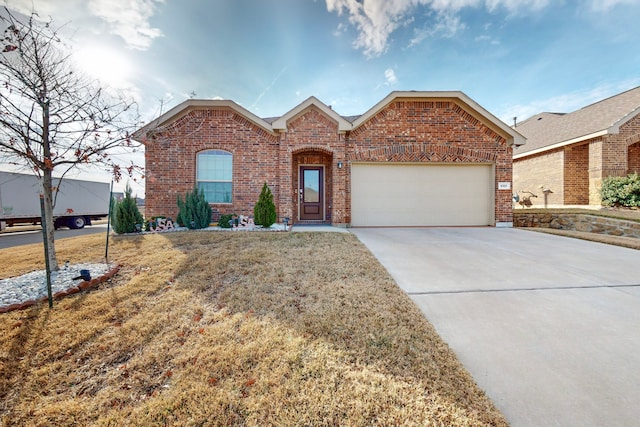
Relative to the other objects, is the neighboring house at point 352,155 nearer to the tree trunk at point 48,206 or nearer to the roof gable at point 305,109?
the roof gable at point 305,109

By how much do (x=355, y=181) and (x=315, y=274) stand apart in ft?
18.0

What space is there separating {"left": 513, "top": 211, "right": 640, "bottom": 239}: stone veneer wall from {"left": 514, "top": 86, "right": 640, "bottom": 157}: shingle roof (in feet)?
15.0

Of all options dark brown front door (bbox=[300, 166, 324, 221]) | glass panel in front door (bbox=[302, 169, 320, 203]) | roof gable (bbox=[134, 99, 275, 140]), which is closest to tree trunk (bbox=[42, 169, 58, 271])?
roof gable (bbox=[134, 99, 275, 140])

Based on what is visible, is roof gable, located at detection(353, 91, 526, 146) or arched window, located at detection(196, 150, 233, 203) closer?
roof gable, located at detection(353, 91, 526, 146)

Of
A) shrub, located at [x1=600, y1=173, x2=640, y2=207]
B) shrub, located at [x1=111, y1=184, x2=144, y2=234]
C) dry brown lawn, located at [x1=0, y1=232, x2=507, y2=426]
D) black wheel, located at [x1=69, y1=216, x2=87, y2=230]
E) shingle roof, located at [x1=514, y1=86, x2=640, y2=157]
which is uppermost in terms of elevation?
shingle roof, located at [x1=514, y1=86, x2=640, y2=157]

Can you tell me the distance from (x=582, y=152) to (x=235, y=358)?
1732 cm

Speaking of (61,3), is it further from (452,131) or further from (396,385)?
(452,131)

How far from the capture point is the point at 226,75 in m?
9.37

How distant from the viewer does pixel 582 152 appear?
11953 mm

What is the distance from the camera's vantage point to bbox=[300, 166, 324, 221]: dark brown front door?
10.2 metres

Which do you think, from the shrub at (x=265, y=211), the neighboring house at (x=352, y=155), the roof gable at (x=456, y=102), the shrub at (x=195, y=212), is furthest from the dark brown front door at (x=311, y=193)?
the shrub at (x=195, y=212)

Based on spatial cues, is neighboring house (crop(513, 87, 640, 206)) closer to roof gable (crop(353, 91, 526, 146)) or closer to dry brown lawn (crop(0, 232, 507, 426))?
roof gable (crop(353, 91, 526, 146))

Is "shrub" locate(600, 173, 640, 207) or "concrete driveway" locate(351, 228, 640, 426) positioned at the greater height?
"shrub" locate(600, 173, 640, 207)

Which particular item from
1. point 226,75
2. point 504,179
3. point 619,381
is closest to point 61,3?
point 226,75
